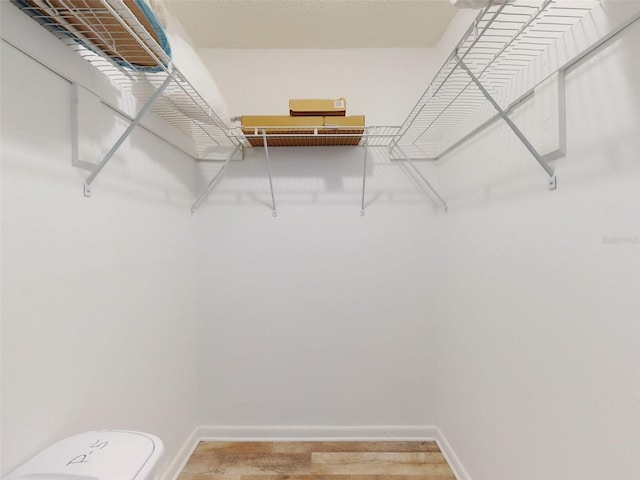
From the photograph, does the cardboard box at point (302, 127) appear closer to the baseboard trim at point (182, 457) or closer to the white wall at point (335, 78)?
the white wall at point (335, 78)

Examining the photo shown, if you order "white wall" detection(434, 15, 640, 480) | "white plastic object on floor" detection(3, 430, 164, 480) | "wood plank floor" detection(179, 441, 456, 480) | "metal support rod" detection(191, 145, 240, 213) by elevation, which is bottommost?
"wood plank floor" detection(179, 441, 456, 480)

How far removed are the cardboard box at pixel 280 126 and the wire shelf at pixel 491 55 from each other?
477 millimetres

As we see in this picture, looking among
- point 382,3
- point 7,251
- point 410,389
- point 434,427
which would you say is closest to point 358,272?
point 410,389

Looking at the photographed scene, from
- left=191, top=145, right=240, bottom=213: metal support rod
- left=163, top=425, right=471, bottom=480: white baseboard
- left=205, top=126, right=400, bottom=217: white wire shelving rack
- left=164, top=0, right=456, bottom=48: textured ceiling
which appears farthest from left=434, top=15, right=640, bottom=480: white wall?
left=191, top=145, right=240, bottom=213: metal support rod

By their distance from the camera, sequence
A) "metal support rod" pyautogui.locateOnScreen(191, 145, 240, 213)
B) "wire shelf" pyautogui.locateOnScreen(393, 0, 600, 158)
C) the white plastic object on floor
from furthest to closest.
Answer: "metal support rod" pyautogui.locateOnScreen(191, 145, 240, 213)
"wire shelf" pyautogui.locateOnScreen(393, 0, 600, 158)
the white plastic object on floor

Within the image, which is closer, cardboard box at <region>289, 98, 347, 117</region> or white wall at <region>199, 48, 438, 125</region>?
cardboard box at <region>289, 98, 347, 117</region>

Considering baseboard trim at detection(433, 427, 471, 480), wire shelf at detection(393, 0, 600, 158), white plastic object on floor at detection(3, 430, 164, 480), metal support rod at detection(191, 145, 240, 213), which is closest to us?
white plastic object on floor at detection(3, 430, 164, 480)

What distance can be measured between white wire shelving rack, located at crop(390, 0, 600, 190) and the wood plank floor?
1589mm

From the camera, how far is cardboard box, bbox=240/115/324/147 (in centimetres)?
175

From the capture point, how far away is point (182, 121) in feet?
5.69

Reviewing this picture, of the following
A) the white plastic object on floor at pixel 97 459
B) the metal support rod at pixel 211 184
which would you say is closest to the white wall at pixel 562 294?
the white plastic object on floor at pixel 97 459

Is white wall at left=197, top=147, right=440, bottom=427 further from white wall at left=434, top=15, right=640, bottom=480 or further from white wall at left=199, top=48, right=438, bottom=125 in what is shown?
white wall at left=434, top=15, right=640, bottom=480

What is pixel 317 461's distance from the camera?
190cm

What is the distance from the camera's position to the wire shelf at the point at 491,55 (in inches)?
35.7
